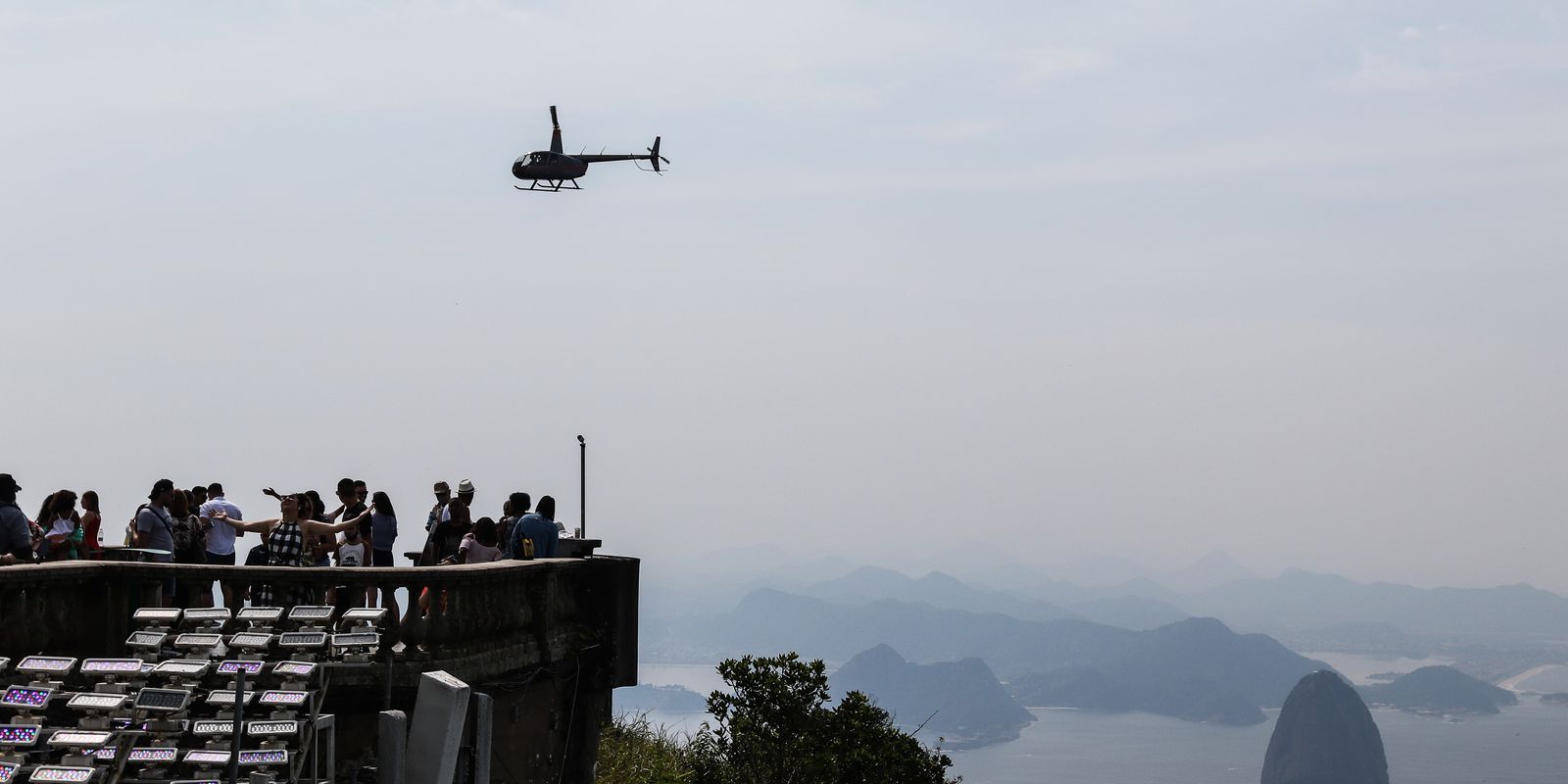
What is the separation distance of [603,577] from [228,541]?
4.34 metres

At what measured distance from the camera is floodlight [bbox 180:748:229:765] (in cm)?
1008

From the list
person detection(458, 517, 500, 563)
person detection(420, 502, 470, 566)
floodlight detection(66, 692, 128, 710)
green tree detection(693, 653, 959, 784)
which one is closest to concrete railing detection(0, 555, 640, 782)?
person detection(458, 517, 500, 563)

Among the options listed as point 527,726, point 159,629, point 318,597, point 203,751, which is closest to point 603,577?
point 527,726

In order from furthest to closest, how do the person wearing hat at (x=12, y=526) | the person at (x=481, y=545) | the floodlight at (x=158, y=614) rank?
the person at (x=481, y=545), the person wearing hat at (x=12, y=526), the floodlight at (x=158, y=614)

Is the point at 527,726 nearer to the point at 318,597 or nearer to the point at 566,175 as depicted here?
the point at 318,597

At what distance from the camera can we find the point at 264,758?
33.5 feet

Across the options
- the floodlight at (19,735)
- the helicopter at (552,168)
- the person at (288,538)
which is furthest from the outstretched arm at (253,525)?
the helicopter at (552,168)

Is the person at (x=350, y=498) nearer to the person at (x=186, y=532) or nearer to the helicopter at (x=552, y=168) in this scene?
the person at (x=186, y=532)

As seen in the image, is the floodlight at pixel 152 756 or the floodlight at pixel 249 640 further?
the floodlight at pixel 249 640

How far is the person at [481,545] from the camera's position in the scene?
632 inches

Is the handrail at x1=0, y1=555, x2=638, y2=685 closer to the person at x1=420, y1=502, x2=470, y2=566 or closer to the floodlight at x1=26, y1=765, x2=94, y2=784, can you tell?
the person at x1=420, y1=502, x2=470, y2=566

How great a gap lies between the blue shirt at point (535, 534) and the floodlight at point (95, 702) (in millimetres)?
7058

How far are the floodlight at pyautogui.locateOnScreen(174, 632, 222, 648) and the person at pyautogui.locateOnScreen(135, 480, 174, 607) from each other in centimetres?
279

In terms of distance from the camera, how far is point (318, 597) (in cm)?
1317
